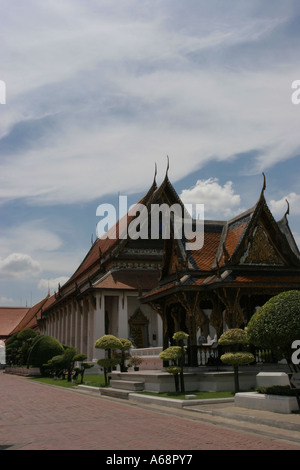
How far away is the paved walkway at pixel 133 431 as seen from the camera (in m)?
7.98

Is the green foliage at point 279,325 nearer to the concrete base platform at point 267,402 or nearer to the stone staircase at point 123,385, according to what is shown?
the concrete base platform at point 267,402

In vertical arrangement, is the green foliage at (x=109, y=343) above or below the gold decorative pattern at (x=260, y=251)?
below

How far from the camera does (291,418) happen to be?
31.3ft

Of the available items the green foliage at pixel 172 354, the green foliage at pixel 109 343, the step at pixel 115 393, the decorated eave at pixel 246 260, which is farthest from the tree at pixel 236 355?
the green foliage at pixel 109 343

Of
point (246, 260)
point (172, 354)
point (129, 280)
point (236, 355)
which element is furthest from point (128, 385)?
point (129, 280)

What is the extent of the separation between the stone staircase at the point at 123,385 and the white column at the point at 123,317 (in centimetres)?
1473

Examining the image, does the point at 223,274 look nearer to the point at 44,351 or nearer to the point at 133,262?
the point at 44,351

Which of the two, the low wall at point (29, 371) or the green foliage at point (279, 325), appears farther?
the low wall at point (29, 371)

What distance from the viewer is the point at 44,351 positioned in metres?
33.6

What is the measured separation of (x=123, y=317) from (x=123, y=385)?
17.3 meters
